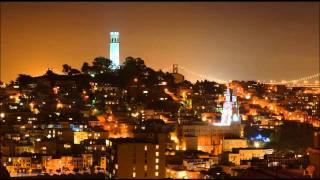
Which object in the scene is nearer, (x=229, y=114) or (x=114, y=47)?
(x=229, y=114)

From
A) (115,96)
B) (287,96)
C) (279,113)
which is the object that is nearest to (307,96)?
(287,96)

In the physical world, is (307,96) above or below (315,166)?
above

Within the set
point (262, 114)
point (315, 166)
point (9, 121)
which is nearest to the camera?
point (315, 166)

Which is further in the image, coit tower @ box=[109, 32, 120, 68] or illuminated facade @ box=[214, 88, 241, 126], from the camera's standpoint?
coit tower @ box=[109, 32, 120, 68]

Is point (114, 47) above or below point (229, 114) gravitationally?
above

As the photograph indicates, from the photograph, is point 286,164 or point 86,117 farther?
point 86,117

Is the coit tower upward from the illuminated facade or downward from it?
upward

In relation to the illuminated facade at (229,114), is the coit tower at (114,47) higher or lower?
higher

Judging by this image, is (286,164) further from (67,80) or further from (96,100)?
(67,80)

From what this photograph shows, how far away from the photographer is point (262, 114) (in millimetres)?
30734

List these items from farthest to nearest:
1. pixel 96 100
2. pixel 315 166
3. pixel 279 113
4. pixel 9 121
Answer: pixel 279 113 < pixel 96 100 < pixel 9 121 < pixel 315 166

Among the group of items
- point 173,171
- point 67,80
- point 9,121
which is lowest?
point 173,171

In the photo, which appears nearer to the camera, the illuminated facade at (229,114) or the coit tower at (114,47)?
the illuminated facade at (229,114)

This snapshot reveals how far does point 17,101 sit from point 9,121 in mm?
2895
